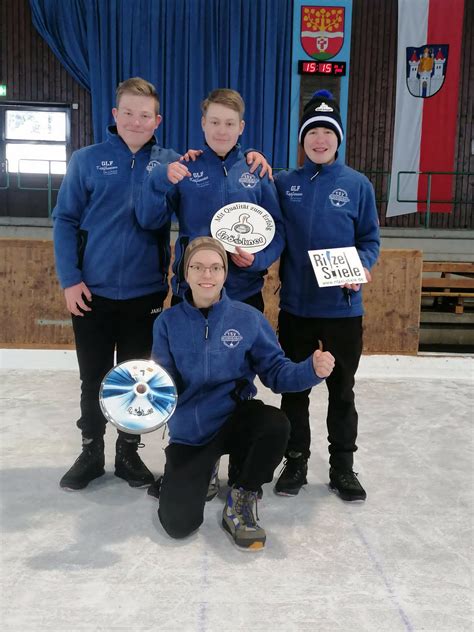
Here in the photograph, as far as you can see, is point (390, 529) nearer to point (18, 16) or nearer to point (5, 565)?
point (5, 565)

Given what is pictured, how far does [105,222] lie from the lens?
1.84m

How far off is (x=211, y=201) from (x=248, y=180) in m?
0.14

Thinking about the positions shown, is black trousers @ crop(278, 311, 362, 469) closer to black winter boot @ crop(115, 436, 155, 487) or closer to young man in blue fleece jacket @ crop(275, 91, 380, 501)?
young man in blue fleece jacket @ crop(275, 91, 380, 501)

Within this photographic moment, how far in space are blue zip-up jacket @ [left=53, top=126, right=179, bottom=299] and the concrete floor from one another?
2.24 feet

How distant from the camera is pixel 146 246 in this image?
1880mm

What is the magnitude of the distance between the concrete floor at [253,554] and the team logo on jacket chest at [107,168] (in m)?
0.99

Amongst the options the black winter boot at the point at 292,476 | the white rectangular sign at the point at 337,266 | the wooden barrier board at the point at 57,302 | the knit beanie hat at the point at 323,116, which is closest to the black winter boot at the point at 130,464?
the black winter boot at the point at 292,476

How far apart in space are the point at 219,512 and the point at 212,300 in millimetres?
632

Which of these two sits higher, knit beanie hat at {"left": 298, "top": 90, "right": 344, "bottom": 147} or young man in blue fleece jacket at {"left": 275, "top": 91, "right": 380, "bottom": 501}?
knit beanie hat at {"left": 298, "top": 90, "right": 344, "bottom": 147}

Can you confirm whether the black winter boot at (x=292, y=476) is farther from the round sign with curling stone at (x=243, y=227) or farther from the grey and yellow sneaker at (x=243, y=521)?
the round sign with curling stone at (x=243, y=227)

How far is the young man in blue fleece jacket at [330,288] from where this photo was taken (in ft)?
6.09

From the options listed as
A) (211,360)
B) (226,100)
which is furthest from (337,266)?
(226,100)

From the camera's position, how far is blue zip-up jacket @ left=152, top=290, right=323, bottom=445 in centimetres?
163

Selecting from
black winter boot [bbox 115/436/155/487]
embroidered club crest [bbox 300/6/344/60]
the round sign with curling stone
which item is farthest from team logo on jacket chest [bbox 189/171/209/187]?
embroidered club crest [bbox 300/6/344/60]
